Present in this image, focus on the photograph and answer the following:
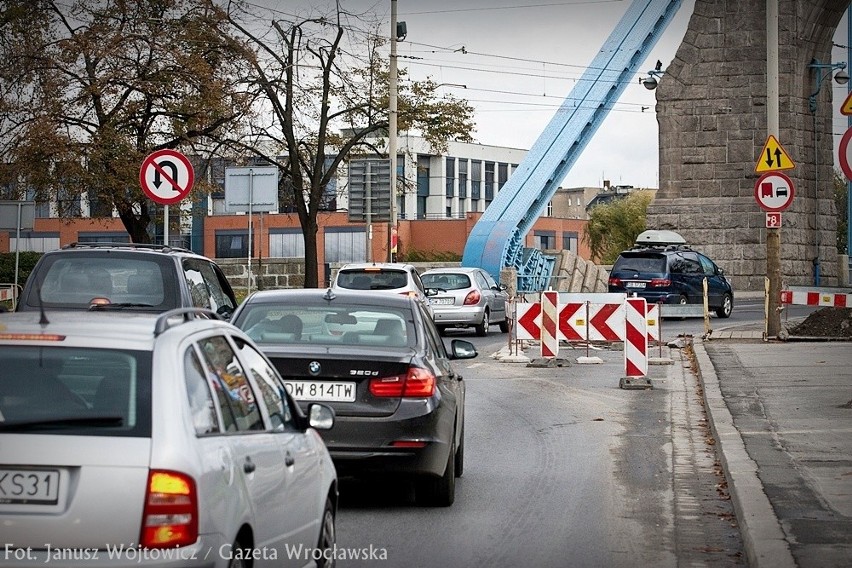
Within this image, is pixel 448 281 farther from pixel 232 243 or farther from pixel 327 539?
pixel 232 243

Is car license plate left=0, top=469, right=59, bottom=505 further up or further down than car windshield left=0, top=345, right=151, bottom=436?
further down

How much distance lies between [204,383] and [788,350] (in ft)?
69.1

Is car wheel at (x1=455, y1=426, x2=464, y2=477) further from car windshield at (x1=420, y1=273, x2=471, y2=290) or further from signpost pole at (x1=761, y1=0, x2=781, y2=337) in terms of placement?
car windshield at (x1=420, y1=273, x2=471, y2=290)

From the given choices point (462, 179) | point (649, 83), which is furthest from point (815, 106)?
point (462, 179)

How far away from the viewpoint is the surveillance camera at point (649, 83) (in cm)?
5428

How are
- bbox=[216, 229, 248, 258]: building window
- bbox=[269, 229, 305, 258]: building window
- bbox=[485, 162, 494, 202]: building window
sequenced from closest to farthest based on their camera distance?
bbox=[269, 229, 305, 258]: building window → bbox=[216, 229, 248, 258]: building window → bbox=[485, 162, 494, 202]: building window

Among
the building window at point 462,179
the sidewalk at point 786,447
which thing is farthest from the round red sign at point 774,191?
the building window at point 462,179

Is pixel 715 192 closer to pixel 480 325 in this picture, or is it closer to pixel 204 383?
pixel 480 325

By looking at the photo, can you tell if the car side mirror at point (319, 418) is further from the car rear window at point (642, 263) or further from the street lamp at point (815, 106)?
the street lamp at point (815, 106)

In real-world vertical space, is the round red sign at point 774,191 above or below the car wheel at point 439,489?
above

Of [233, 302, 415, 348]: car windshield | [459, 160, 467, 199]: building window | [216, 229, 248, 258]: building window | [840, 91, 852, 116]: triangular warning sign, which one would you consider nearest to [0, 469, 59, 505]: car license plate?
[233, 302, 415, 348]: car windshield

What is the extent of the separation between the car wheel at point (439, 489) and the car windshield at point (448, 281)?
22.0m

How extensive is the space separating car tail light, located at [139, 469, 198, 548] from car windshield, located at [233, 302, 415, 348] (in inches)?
206

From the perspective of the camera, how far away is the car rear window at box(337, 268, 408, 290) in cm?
2544
